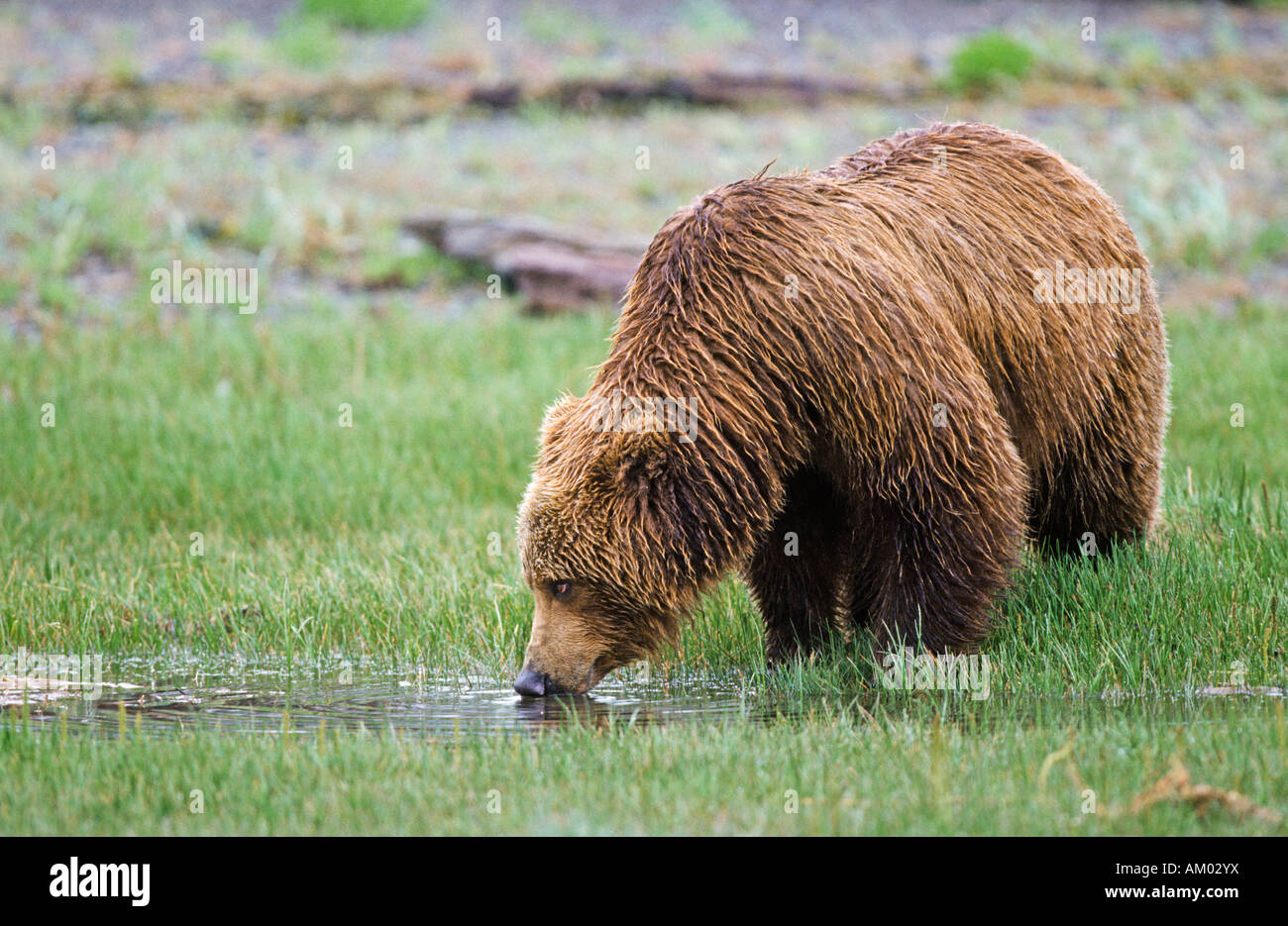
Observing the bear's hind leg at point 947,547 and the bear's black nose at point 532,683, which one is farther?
the bear's hind leg at point 947,547

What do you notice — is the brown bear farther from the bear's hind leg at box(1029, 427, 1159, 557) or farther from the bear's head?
the bear's hind leg at box(1029, 427, 1159, 557)

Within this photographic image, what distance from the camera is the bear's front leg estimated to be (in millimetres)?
7051

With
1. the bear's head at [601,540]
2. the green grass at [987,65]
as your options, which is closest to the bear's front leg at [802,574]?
the bear's head at [601,540]

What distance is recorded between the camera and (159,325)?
13766 mm

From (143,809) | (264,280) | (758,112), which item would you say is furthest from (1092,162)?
(143,809)

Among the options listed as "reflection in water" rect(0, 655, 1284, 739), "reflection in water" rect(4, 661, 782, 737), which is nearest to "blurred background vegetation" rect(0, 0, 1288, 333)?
"reflection in water" rect(0, 655, 1284, 739)

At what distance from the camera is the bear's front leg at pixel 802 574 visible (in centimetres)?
705

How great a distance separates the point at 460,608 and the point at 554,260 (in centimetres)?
686

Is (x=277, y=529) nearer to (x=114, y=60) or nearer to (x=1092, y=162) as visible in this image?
(x=1092, y=162)

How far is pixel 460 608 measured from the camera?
8.02 meters

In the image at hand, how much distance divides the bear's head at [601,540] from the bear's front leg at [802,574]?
0.87 metres

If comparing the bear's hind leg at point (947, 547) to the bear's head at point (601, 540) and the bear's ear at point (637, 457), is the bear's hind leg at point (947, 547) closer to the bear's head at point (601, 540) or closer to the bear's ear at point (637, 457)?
the bear's head at point (601, 540)

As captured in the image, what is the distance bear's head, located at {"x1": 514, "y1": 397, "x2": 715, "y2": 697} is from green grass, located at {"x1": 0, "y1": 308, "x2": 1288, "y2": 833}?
1.49 feet

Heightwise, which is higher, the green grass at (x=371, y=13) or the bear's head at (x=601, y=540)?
the green grass at (x=371, y=13)
